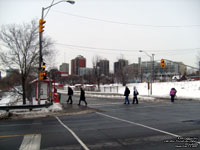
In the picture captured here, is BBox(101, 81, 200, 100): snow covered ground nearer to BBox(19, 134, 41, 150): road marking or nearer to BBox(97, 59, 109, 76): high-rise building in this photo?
BBox(97, 59, 109, 76): high-rise building

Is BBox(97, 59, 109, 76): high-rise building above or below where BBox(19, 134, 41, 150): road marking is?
above

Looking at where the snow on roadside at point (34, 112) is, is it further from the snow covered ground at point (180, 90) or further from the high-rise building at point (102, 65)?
the high-rise building at point (102, 65)

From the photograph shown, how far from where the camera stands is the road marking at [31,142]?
6137 millimetres

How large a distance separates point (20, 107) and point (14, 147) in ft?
29.9

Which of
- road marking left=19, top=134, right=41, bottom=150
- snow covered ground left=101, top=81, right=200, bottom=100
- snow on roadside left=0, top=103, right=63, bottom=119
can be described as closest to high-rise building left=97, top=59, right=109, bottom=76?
snow covered ground left=101, top=81, right=200, bottom=100

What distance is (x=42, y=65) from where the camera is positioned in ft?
54.0

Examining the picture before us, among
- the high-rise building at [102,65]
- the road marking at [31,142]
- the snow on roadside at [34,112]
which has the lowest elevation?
the snow on roadside at [34,112]

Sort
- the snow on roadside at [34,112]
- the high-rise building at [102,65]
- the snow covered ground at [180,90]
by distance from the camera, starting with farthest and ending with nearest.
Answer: the high-rise building at [102,65], the snow covered ground at [180,90], the snow on roadside at [34,112]

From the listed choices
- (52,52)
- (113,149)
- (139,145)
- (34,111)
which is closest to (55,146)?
(113,149)

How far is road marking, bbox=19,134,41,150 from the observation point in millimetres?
6137

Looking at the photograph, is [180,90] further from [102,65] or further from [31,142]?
[102,65]

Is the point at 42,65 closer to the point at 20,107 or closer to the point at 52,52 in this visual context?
the point at 20,107

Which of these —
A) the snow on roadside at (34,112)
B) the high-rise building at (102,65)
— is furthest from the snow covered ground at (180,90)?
the snow on roadside at (34,112)

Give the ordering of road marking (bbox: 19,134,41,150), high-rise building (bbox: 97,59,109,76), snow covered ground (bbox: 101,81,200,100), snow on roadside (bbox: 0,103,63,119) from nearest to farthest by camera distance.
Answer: road marking (bbox: 19,134,41,150) < snow on roadside (bbox: 0,103,63,119) < snow covered ground (bbox: 101,81,200,100) < high-rise building (bbox: 97,59,109,76)
